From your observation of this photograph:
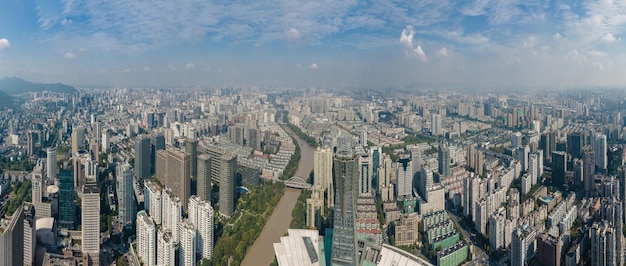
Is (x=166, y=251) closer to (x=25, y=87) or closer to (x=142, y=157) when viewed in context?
(x=142, y=157)

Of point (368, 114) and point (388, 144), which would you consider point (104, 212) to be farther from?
point (388, 144)

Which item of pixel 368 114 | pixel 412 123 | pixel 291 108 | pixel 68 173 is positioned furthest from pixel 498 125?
pixel 68 173

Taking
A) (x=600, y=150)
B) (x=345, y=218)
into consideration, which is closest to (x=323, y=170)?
(x=345, y=218)

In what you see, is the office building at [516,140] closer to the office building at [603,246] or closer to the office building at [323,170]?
the office building at [603,246]

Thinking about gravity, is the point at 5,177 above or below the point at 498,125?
below

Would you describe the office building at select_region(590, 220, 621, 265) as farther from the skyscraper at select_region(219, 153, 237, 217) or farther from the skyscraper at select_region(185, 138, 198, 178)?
the skyscraper at select_region(185, 138, 198, 178)

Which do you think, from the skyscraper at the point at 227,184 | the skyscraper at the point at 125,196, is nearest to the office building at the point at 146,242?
the skyscraper at the point at 125,196
